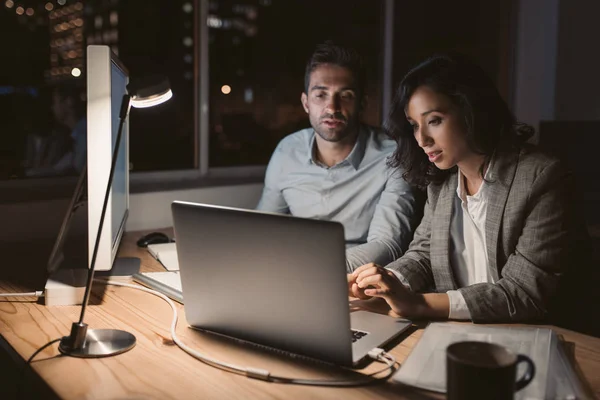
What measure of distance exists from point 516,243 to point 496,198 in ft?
0.36

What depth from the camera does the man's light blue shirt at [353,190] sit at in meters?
1.87

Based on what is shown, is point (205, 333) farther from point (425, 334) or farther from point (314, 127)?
point (314, 127)

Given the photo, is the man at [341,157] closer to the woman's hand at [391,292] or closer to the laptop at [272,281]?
the woman's hand at [391,292]

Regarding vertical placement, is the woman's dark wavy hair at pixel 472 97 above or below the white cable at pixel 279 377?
above

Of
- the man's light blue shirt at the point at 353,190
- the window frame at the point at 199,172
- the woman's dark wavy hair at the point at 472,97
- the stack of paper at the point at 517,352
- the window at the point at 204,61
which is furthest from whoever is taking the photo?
the window at the point at 204,61

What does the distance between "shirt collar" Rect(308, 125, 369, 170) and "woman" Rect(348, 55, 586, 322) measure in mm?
395

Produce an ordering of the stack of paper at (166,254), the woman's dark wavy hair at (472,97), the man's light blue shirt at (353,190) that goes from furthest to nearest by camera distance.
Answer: the man's light blue shirt at (353,190) < the stack of paper at (166,254) < the woman's dark wavy hair at (472,97)

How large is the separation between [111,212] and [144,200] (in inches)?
44.3

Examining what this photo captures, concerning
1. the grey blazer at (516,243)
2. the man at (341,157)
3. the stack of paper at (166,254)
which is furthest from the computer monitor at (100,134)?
the man at (341,157)

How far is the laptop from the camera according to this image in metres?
0.91

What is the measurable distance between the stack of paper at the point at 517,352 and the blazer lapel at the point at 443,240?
1.06 ft

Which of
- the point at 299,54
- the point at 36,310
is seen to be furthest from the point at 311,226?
the point at 299,54

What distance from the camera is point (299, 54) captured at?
3.55m

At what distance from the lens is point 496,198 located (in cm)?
138
